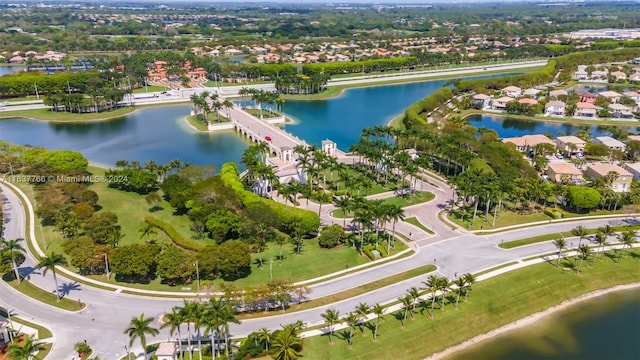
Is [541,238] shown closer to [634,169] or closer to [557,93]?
[634,169]

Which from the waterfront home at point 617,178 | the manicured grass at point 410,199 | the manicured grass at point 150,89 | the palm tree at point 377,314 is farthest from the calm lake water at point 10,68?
the waterfront home at point 617,178

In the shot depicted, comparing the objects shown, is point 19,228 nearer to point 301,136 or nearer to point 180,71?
point 301,136

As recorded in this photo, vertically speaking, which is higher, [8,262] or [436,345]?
[8,262]

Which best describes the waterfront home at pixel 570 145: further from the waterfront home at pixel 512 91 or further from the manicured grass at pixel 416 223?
the waterfront home at pixel 512 91

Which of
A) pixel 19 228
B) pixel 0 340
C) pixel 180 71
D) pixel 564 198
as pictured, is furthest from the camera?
pixel 180 71

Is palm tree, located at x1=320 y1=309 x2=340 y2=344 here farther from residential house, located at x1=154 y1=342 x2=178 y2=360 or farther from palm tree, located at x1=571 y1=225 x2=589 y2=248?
palm tree, located at x1=571 y1=225 x2=589 y2=248

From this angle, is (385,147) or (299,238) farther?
(385,147)

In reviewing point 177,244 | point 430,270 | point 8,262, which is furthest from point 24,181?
point 430,270

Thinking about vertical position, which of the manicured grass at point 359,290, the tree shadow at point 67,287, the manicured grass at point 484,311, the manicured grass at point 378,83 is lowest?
the manicured grass at point 484,311
